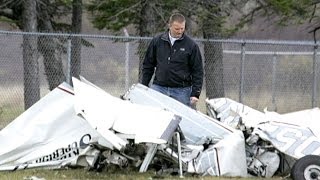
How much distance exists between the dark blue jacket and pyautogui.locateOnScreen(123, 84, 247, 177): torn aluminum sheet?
297 millimetres

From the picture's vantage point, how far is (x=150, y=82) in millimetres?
8922

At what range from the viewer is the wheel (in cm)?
746

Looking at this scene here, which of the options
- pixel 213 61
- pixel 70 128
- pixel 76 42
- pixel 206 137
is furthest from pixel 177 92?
pixel 213 61

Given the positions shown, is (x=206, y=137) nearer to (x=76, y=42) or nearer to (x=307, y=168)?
(x=307, y=168)

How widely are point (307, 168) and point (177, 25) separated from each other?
2.25 meters

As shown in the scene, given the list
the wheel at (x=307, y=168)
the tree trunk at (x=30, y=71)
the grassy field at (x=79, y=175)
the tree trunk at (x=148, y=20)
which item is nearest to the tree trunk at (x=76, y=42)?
the tree trunk at (x=30, y=71)

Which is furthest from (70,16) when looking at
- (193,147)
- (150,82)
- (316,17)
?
(193,147)

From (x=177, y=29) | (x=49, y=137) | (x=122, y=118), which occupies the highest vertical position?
(x=177, y=29)

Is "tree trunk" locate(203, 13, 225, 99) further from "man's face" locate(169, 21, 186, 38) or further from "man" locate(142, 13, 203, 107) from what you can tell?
"man's face" locate(169, 21, 186, 38)

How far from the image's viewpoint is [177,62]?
8445 mm

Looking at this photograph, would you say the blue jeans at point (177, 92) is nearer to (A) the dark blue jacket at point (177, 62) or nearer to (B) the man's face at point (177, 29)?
(A) the dark blue jacket at point (177, 62)

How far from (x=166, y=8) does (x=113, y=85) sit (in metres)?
2.33

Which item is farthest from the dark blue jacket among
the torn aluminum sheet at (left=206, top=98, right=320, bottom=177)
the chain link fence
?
the chain link fence

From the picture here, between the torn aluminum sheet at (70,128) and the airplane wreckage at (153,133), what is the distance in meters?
0.01
